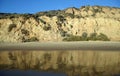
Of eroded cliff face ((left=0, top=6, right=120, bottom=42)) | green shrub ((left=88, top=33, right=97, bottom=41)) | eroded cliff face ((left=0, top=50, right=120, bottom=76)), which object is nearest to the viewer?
eroded cliff face ((left=0, top=50, right=120, bottom=76))

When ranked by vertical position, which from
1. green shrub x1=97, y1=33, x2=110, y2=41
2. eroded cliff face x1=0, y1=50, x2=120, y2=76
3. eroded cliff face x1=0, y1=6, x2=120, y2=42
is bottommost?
eroded cliff face x1=0, y1=50, x2=120, y2=76

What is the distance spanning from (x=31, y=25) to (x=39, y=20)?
412 centimetres

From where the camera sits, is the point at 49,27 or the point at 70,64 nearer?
the point at 70,64

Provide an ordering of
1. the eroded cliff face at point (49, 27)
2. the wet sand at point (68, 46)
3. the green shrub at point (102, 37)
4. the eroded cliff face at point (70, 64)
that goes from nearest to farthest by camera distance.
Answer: the eroded cliff face at point (70, 64)
the wet sand at point (68, 46)
the green shrub at point (102, 37)
the eroded cliff face at point (49, 27)

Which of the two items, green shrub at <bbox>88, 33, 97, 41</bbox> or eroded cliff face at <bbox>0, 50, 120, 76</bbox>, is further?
green shrub at <bbox>88, 33, 97, 41</bbox>

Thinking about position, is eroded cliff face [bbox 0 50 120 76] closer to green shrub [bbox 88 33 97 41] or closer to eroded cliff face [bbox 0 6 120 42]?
eroded cliff face [bbox 0 6 120 42]

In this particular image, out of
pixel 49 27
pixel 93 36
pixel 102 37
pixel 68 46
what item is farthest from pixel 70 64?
pixel 49 27

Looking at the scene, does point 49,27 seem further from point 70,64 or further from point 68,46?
point 70,64

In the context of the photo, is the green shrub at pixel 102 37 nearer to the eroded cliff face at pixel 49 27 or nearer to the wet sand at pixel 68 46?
the eroded cliff face at pixel 49 27

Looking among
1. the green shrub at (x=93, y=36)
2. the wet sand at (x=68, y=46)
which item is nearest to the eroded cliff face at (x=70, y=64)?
the wet sand at (x=68, y=46)

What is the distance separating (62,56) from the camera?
29266 mm

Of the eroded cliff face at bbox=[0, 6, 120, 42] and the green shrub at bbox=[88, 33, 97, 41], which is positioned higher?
the eroded cliff face at bbox=[0, 6, 120, 42]

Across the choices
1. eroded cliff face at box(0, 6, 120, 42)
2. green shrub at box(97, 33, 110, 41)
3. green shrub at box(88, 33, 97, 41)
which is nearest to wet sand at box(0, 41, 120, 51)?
green shrub at box(97, 33, 110, 41)

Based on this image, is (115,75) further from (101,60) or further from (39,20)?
(39,20)
